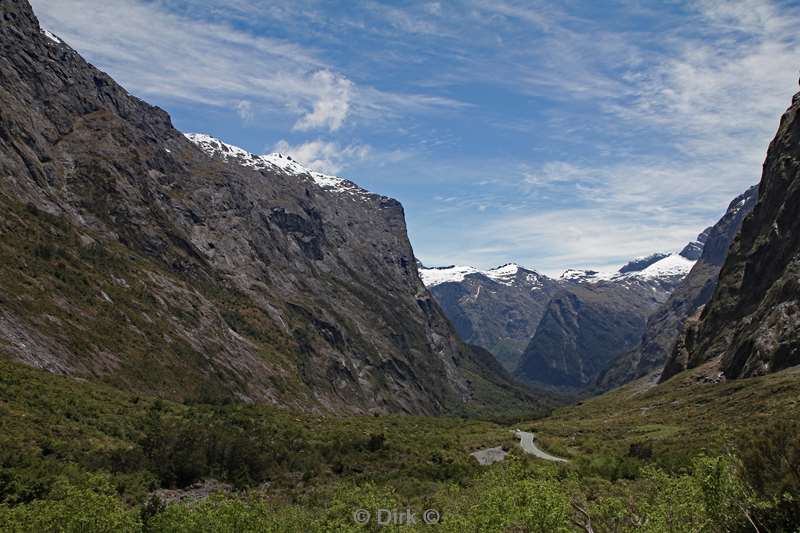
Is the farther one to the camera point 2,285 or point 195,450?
point 2,285

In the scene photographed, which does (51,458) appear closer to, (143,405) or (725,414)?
(143,405)

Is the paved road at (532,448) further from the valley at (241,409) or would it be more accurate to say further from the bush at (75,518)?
the bush at (75,518)

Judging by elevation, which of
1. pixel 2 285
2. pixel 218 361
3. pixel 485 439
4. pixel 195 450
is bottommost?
pixel 485 439

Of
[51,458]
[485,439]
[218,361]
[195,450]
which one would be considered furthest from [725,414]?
[218,361]

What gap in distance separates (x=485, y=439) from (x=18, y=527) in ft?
238

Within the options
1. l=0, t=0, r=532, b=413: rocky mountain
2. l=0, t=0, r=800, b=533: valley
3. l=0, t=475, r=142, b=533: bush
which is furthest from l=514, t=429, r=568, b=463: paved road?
l=0, t=475, r=142, b=533: bush

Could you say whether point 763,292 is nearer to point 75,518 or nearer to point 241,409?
point 241,409

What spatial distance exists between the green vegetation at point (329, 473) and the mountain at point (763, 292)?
29.0 m

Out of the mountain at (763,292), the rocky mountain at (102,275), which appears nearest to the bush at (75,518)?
the rocky mountain at (102,275)

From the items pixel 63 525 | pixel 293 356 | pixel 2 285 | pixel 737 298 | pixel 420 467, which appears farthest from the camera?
pixel 293 356

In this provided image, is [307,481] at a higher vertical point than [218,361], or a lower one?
Answer: lower

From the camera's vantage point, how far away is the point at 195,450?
4991 centimetres

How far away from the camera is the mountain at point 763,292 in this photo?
116 meters

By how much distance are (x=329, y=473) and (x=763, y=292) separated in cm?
13255
